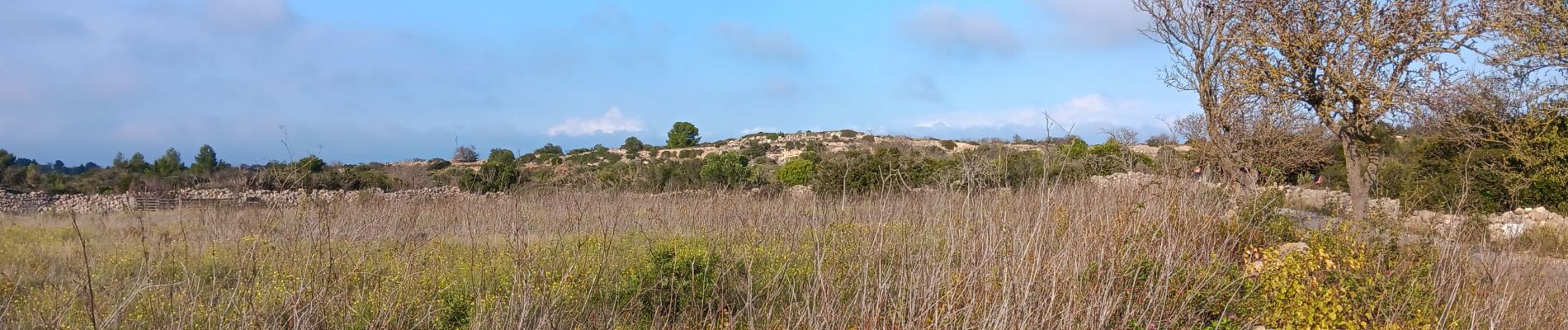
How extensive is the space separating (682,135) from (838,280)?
133 feet

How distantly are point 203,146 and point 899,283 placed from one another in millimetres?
34312

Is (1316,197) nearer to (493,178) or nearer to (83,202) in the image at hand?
(493,178)

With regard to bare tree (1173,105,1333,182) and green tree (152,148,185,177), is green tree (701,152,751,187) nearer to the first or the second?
bare tree (1173,105,1333,182)

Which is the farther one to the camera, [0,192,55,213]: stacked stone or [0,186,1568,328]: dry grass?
[0,192,55,213]: stacked stone

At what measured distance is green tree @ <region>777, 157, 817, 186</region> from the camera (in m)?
18.9

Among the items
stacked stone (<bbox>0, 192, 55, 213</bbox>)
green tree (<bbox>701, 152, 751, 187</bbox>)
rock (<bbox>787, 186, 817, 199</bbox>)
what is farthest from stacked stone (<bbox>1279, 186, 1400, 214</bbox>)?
stacked stone (<bbox>0, 192, 55, 213</bbox>)

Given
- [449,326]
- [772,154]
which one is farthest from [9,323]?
[772,154]

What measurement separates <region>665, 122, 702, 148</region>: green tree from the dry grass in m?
36.5

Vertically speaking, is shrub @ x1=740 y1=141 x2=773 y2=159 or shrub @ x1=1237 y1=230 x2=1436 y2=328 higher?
shrub @ x1=740 y1=141 x2=773 y2=159

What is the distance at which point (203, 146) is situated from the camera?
30516mm

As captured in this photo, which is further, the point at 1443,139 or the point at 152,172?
the point at 152,172

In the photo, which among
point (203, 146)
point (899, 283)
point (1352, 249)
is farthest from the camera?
point (203, 146)

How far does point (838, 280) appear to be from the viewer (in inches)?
160

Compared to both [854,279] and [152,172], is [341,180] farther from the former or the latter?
[854,279]
